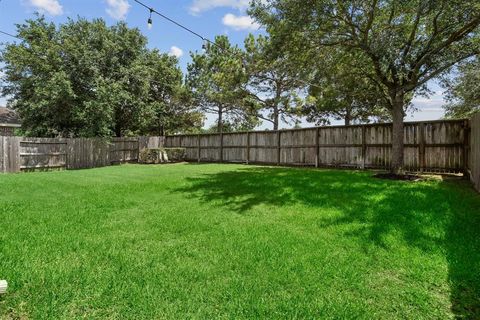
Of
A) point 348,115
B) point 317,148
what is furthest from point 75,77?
point 348,115

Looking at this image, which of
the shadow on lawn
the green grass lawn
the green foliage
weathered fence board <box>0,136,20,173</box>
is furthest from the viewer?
the green foliage

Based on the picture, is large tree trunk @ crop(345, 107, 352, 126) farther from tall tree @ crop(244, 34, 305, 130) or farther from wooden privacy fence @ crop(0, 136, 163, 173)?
wooden privacy fence @ crop(0, 136, 163, 173)

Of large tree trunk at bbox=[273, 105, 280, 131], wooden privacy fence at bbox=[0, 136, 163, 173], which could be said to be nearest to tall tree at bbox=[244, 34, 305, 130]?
large tree trunk at bbox=[273, 105, 280, 131]

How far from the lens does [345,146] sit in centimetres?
1191

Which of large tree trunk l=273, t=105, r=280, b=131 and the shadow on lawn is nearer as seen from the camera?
the shadow on lawn

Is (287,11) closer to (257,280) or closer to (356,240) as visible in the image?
(356,240)

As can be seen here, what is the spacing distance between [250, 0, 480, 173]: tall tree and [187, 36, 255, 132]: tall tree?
1049 centimetres

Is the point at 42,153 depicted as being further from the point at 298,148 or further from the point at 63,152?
the point at 298,148

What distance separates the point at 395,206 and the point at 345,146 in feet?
23.2

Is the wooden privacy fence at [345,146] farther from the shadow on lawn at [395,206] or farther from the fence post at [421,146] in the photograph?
the shadow on lawn at [395,206]

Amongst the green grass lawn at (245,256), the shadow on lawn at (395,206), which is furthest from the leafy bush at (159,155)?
the green grass lawn at (245,256)

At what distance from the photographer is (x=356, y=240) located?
381cm

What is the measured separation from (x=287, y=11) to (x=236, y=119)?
17.7 m

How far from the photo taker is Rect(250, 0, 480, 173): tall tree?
25.3ft
